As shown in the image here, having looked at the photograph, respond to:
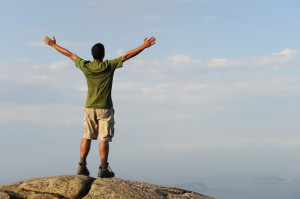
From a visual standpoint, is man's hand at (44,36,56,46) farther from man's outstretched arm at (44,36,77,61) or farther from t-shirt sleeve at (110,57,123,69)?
t-shirt sleeve at (110,57,123,69)

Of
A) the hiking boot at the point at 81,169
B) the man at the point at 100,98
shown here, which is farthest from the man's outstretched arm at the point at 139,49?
the hiking boot at the point at 81,169

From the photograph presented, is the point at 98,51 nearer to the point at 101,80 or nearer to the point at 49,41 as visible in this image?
the point at 101,80

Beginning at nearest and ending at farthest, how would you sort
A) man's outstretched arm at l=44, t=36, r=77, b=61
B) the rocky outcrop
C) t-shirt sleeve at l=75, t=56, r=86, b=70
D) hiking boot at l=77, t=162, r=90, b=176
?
the rocky outcrop, t-shirt sleeve at l=75, t=56, r=86, b=70, hiking boot at l=77, t=162, r=90, b=176, man's outstretched arm at l=44, t=36, r=77, b=61

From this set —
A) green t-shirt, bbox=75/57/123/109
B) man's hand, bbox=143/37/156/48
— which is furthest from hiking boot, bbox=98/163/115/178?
man's hand, bbox=143/37/156/48

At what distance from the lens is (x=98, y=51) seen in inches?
542

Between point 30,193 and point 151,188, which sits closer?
point 30,193

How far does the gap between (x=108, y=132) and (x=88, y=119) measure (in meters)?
0.80

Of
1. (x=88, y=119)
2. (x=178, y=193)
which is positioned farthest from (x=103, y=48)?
(x=178, y=193)

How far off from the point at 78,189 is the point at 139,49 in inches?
187

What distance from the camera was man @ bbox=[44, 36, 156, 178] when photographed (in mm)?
13656

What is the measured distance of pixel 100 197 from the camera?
12242 millimetres

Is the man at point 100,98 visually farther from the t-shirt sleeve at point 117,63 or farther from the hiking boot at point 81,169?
the hiking boot at point 81,169

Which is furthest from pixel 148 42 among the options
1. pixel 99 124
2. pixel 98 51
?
pixel 99 124

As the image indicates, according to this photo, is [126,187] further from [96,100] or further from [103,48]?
[103,48]
